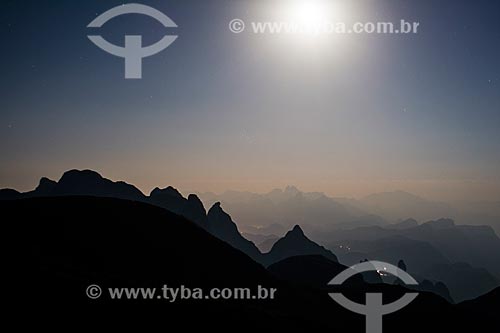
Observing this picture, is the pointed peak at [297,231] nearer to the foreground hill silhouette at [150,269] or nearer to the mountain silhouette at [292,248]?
the mountain silhouette at [292,248]

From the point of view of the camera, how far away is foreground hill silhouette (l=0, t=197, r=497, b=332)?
26.2 meters

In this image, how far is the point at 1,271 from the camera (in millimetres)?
25578

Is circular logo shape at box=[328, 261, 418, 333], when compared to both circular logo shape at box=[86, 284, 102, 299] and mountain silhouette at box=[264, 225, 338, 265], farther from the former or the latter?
mountain silhouette at box=[264, 225, 338, 265]

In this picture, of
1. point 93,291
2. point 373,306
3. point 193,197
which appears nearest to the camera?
point 93,291

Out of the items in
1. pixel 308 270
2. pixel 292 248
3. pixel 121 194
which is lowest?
pixel 308 270

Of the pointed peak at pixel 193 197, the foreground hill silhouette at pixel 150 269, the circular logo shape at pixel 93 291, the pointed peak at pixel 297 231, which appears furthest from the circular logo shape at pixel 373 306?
the pointed peak at pixel 297 231

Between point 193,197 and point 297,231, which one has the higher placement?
point 193,197

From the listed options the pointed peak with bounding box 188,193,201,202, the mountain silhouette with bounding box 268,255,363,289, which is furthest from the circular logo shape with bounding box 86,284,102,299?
the pointed peak with bounding box 188,193,201,202

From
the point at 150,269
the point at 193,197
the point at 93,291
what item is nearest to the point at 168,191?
the point at 193,197

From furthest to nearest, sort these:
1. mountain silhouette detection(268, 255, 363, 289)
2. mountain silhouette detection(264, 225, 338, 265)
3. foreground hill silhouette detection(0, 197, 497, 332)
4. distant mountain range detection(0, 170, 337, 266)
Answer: mountain silhouette detection(264, 225, 338, 265)
distant mountain range detection(0, 170, 337, 266)
mountain silhouette detection(268, 255, 363, 289)
foreground hill silhouette detection(0, 197, 497, 332)

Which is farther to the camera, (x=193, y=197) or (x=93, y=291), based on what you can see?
(x=193, y=197)

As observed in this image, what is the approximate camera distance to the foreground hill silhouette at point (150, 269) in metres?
26.2

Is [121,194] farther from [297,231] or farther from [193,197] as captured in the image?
[297,231]

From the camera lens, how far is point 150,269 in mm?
37750
